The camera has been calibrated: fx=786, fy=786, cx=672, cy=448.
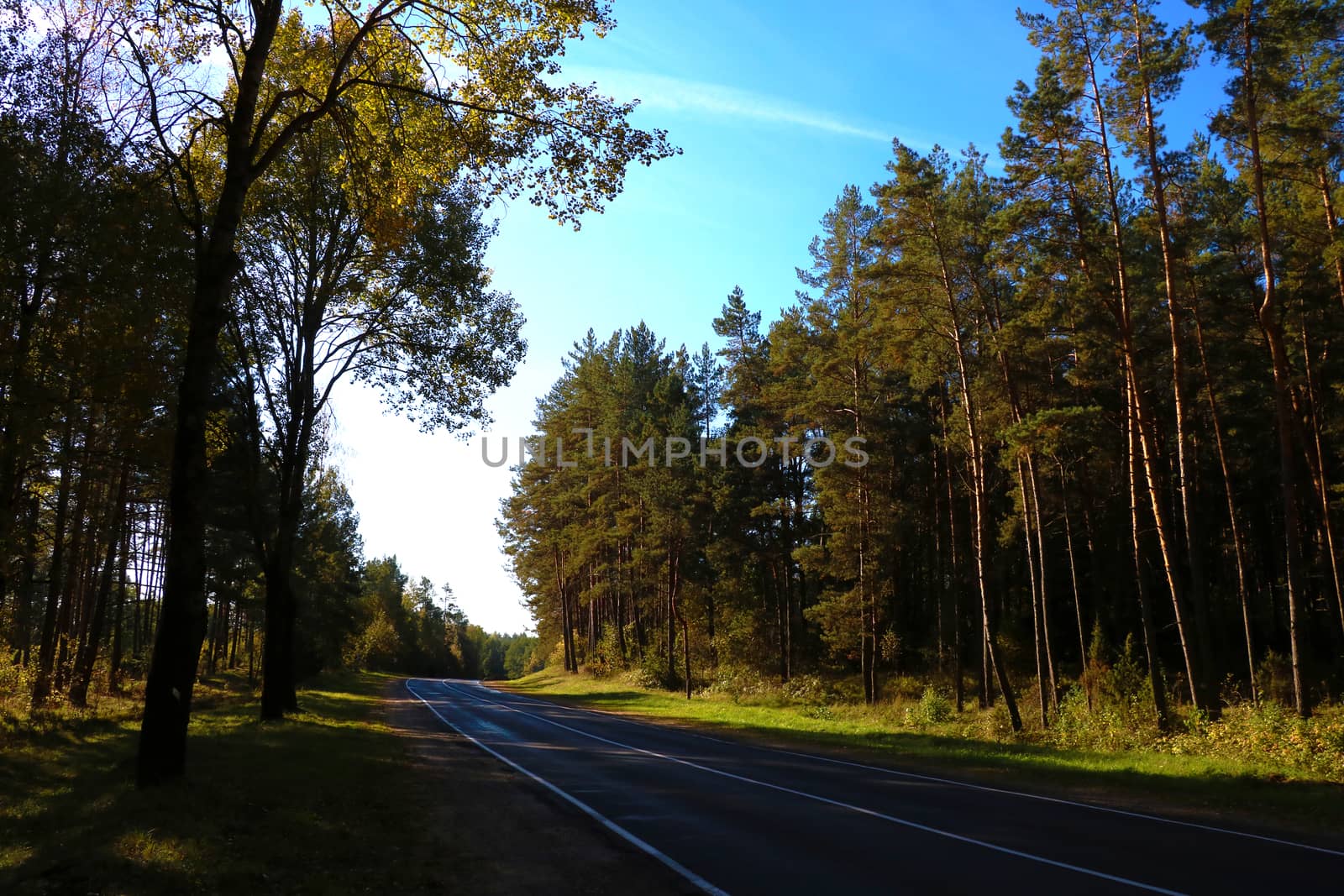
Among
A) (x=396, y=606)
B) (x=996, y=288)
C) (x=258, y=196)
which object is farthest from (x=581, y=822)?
(x=396, y=606)

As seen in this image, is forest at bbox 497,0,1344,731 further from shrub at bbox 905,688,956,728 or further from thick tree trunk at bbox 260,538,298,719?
thick tree trunk at bbox 260,538,298,719

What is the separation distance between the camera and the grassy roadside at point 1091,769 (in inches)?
460

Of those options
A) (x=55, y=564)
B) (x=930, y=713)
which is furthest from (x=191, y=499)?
(x=930, y=713)

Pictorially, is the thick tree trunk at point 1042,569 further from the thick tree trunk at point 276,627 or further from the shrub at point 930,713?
the thick tree trunk at point 276,627

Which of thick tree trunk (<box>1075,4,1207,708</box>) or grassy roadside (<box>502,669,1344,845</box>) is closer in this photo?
grassy roadside (<box>502,669,1344,845</box>)

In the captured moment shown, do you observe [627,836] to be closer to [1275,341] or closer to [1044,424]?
[1044,424]

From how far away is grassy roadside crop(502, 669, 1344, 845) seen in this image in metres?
11.7

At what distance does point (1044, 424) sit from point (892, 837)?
40.2 ft

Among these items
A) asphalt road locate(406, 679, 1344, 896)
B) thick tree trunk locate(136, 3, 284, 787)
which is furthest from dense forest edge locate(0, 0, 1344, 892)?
asphalt road locate(406, 679, 1344, 896)

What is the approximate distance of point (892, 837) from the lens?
9.35 meters

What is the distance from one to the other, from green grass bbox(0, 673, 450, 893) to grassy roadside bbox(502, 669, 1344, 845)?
425 inches

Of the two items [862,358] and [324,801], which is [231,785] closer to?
[324,801]

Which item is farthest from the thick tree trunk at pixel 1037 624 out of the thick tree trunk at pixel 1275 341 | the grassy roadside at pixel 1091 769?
the thick tree trunk at pixel 1275 341

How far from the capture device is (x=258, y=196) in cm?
1809
